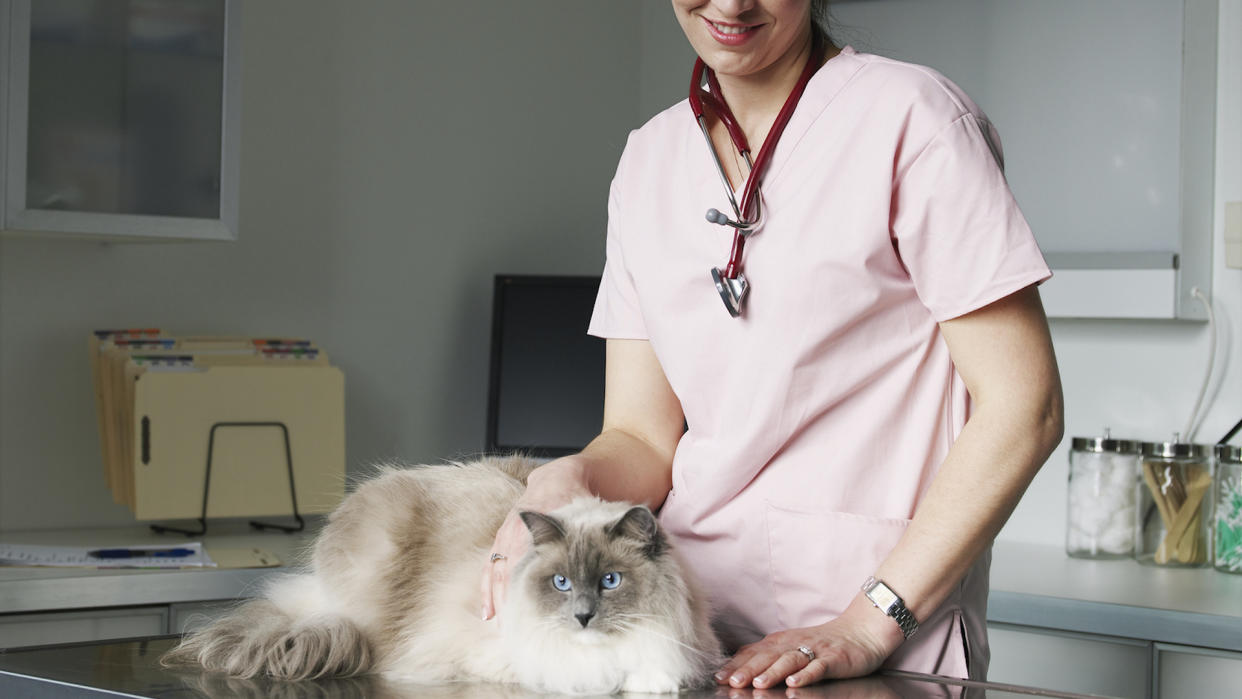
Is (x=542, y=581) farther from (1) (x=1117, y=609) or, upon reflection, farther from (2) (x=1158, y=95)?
(2) (x=1158, y=95)

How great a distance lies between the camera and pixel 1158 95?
2.74m

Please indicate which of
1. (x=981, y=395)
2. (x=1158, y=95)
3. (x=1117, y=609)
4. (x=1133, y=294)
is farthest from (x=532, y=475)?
(x=1158, y=95)

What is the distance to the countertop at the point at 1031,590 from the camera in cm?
202

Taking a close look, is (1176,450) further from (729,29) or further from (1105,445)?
(729,29)

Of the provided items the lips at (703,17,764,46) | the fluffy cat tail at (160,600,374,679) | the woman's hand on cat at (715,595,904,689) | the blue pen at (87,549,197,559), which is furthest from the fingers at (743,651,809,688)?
the blue pen at (87,549,197,559)

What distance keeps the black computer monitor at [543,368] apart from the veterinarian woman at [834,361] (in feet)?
5.77

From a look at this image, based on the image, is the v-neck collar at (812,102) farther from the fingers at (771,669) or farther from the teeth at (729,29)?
the fingers at (771,669)

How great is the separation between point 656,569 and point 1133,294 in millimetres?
2030

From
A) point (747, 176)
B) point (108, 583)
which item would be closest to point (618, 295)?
point (747, 176)

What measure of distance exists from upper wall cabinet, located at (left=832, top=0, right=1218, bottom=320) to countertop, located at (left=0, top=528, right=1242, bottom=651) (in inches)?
22.8

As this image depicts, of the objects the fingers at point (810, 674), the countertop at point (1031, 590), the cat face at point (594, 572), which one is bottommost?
the countertop at point (1031, 590)

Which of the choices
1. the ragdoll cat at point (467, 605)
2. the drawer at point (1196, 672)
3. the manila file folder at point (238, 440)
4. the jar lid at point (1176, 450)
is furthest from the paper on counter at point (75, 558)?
the jar lid at point (1176, 450)

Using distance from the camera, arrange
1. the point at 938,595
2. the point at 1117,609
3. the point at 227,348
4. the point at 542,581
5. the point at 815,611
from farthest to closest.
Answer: the point at 227,348
the point at 1117,609
the point at 815,611
the point at 938,595
the point at 542,581

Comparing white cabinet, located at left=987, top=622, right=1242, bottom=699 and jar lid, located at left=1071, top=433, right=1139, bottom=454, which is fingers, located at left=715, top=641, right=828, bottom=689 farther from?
jar lid, located at left=1071, top=433, right=1139, bottom=454
